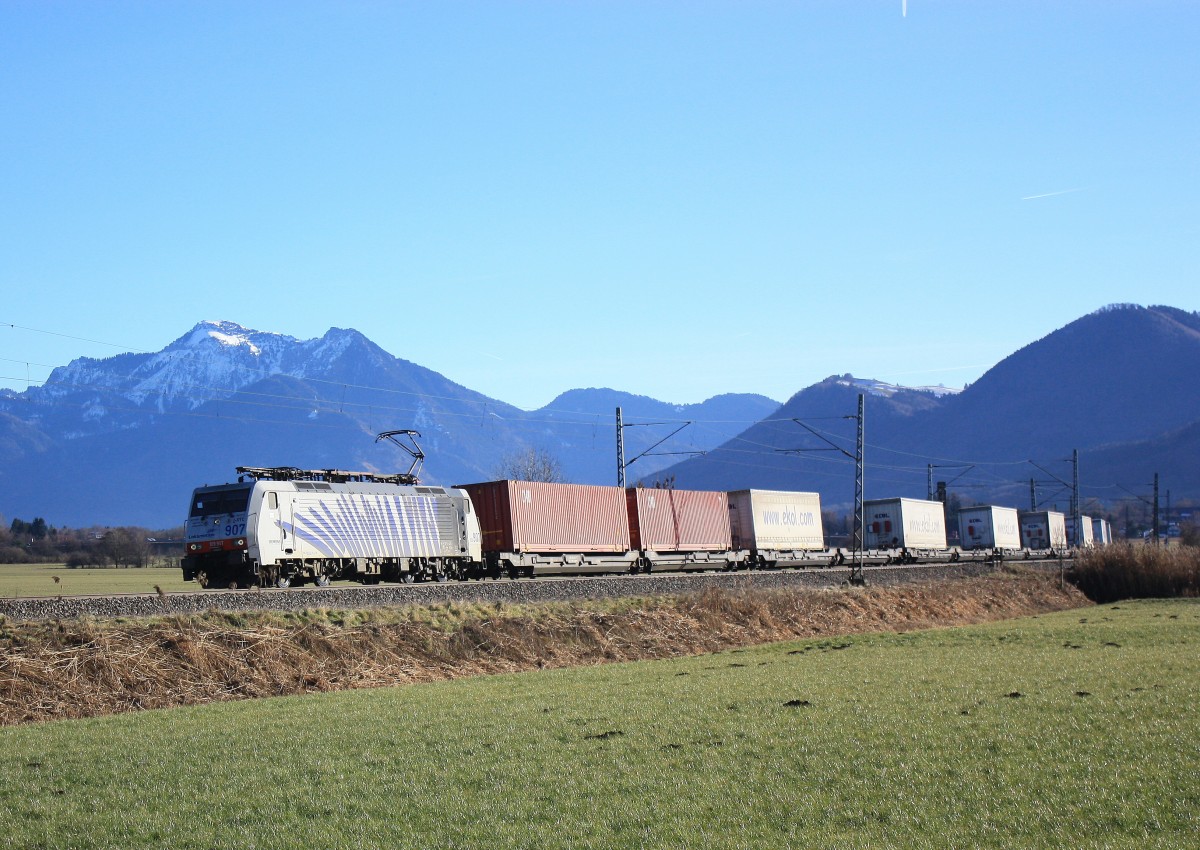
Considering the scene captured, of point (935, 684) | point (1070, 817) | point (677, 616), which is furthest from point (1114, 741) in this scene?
point (677, 616)

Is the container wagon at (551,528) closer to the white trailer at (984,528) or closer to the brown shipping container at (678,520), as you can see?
the brown shipping container at (678,520)

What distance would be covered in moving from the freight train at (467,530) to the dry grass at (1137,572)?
11.2 metres

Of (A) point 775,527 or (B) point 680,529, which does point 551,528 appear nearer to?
(B) point 680,529

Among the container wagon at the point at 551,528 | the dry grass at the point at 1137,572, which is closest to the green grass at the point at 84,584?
the container wagon at the point at 551,528

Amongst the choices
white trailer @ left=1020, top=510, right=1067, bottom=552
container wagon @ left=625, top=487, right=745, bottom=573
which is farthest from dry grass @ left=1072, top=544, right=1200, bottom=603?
white trailer @ left=1020, top=510, right=1067, bottom=552

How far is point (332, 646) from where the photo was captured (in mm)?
23188

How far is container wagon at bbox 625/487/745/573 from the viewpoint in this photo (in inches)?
1955

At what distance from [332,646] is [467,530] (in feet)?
61.7

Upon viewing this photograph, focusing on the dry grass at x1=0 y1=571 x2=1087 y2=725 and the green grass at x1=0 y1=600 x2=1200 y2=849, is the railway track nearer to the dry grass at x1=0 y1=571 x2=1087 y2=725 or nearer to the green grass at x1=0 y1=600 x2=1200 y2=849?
the dry grass at x1=0 y1=571 x2=1087 y2=725

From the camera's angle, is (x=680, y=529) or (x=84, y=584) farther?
(x=680, y=529)

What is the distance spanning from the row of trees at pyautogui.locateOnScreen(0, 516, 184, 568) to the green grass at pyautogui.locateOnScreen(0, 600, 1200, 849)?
6455cm

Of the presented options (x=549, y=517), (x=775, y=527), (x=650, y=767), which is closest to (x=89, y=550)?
(x=549, y=517)

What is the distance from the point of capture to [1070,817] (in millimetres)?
8617

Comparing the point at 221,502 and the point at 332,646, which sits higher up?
the point at 221,502
